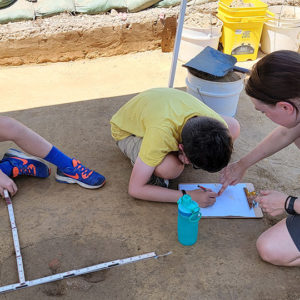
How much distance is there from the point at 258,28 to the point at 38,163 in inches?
128

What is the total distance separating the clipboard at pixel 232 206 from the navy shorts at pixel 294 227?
0.31 meters

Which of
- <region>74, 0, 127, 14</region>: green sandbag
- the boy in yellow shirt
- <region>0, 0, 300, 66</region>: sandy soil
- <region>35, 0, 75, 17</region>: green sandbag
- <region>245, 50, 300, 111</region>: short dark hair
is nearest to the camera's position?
<region>245, 50, 300, 111</region>: short dark hair

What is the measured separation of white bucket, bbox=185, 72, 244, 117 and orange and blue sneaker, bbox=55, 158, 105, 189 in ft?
3.80

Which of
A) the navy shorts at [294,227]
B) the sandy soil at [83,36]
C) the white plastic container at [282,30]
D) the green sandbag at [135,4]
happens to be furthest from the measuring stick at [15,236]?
the white plastic container at [282,30]

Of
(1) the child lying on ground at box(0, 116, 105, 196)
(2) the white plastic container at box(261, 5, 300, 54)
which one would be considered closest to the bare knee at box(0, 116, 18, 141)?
(1) the child lying on ground at box(0, 116, 105, 196)

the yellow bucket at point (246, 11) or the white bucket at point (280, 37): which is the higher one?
the yellow bucket at point (246, 11)

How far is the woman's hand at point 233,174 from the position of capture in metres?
2.10

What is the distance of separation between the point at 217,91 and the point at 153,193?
46.9 inches

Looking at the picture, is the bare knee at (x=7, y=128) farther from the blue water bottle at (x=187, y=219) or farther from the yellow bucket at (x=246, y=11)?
the yellow bucket at (x=246, y=11)

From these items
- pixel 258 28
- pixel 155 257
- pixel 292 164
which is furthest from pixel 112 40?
pixel 155 257

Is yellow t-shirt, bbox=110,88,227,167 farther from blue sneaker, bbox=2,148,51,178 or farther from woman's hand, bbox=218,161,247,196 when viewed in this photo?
blue sneaker, bbox=2,148,51,178

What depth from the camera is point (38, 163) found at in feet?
7.59

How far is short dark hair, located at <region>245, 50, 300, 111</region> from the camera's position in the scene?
1451mm

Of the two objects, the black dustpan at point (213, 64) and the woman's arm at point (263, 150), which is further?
the black dustpan at point (213, 64)
